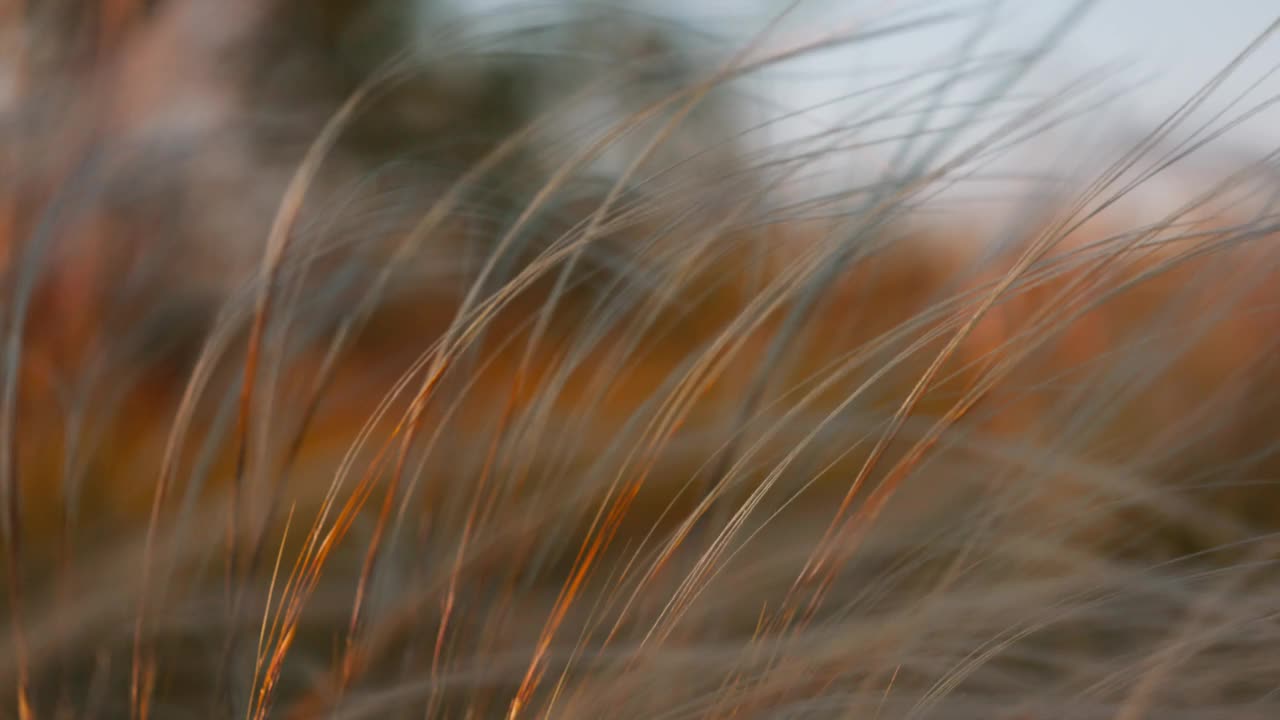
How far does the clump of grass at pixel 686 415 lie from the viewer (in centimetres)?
36

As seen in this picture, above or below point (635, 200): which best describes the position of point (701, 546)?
below

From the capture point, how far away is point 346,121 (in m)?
0.44

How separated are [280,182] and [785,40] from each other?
2.29 ft

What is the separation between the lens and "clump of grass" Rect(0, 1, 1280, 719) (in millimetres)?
358

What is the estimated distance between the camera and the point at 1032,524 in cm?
54

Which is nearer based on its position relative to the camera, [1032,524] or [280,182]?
[1032,524]

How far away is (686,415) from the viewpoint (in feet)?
1.24

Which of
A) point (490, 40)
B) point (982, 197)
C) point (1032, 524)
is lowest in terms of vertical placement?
point (1032, 524)

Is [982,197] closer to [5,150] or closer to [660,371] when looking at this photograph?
[660,371]

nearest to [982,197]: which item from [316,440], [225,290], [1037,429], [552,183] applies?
[1037,429]

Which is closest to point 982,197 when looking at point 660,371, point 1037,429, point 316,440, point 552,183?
point 1037,429

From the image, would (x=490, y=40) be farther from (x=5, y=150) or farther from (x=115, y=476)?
(x=115, y=476)

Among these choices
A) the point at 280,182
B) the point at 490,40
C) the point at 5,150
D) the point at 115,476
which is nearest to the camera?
the point at 490,40

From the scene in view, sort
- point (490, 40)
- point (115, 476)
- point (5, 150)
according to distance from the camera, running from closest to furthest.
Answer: point (490, 40), point (5, 150), point (115, 476)
